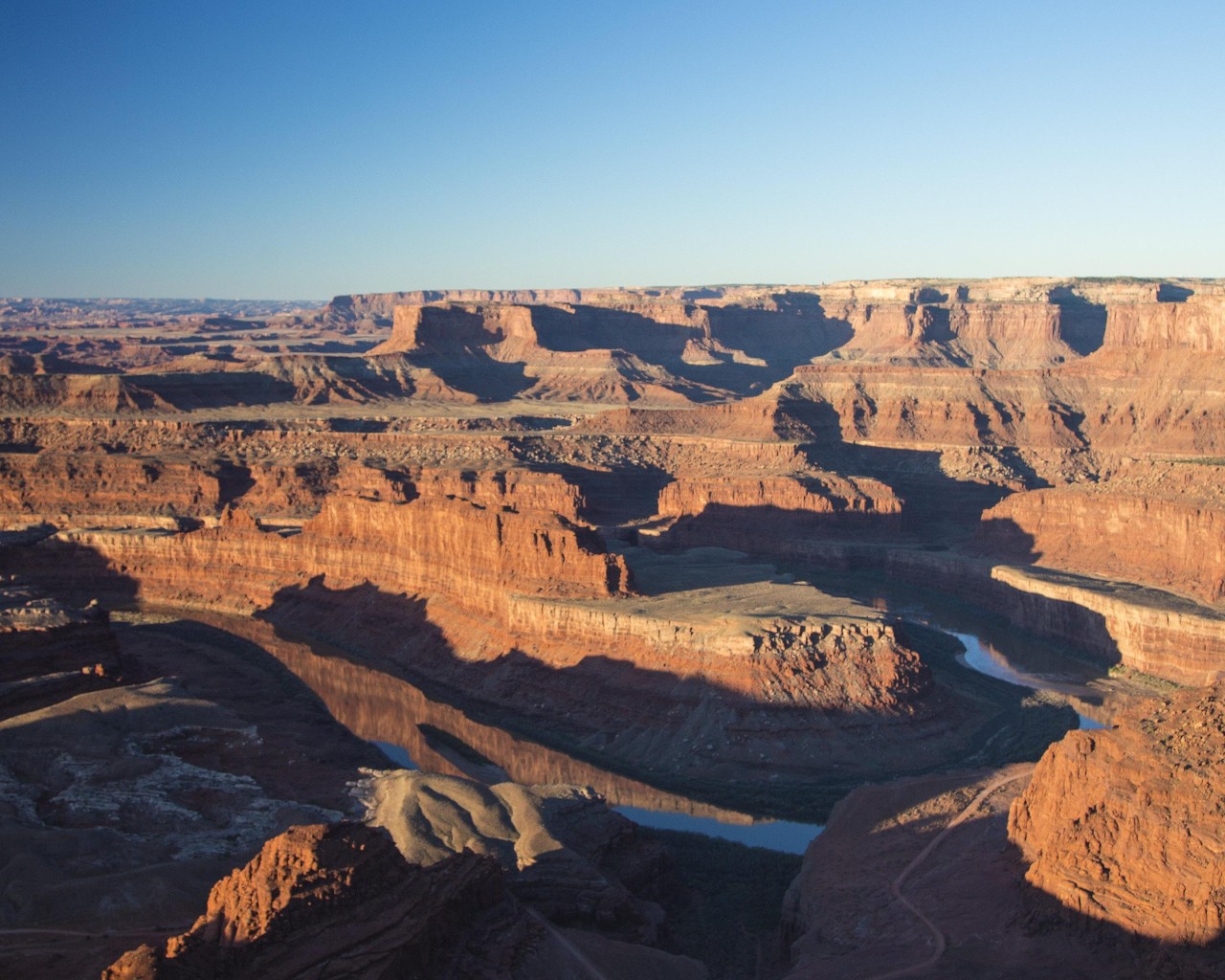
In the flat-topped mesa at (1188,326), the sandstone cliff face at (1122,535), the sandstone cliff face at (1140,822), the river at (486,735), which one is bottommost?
the river at (486,735)

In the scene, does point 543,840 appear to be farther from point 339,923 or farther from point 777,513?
point 777,513

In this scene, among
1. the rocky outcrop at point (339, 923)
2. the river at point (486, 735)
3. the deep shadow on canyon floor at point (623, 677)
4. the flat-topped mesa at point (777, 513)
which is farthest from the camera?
the flat-topped mesa at point (777, 513)

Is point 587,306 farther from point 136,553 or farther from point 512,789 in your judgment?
point 512,789

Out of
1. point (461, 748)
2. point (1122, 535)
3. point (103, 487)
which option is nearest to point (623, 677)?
point (461, 748)

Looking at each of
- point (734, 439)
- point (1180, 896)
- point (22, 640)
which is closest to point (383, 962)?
point (1180, 896)

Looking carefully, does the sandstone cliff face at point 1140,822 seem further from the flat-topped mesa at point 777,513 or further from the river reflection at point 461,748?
the flat-topped mesa at point 777,513

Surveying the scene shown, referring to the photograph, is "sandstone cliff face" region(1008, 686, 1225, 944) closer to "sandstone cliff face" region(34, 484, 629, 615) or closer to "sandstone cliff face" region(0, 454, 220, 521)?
"sandstone cliff face" region(34, 484, 629, 615)

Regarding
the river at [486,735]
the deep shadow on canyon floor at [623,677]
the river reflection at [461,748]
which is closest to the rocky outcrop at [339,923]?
the deep shadow on canyon floor at [623,677]
